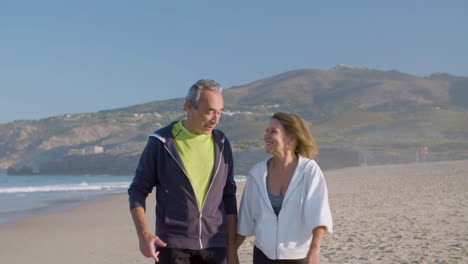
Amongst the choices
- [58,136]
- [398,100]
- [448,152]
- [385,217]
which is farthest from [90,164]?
[385,217]

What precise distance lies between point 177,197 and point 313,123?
109697 mm

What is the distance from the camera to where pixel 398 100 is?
12525 centimetres

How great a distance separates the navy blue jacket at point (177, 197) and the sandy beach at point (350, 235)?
3484mm

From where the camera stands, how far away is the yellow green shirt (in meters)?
2.68

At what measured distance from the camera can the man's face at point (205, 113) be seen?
272cm

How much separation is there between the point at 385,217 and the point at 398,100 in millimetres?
121764

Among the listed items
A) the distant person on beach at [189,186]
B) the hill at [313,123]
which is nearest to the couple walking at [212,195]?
the distant person on beach at [189,186]

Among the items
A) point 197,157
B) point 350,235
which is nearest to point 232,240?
point 197,157

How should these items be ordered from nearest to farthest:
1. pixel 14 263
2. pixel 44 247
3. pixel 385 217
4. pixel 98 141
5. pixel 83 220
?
pixel 14 263 → pixel 44 247 → pixel 385 217 → pixel 83 220 → pixel 98 141

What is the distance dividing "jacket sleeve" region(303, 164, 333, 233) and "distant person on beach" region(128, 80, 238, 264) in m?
0.45

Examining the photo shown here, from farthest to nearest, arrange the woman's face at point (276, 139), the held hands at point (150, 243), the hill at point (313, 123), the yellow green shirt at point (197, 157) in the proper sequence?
the hill at point (313, 123) → the woman's face at point (276, 139) → the yellow green shirt at point (197, 157) → the held hands at point (150, 243)

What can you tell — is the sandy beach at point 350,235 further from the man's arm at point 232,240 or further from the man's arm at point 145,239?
the man's arm at point 145,239

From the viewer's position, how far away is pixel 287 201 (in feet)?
8.76

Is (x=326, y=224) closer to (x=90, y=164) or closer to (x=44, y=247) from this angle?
(x=44, y=247)
